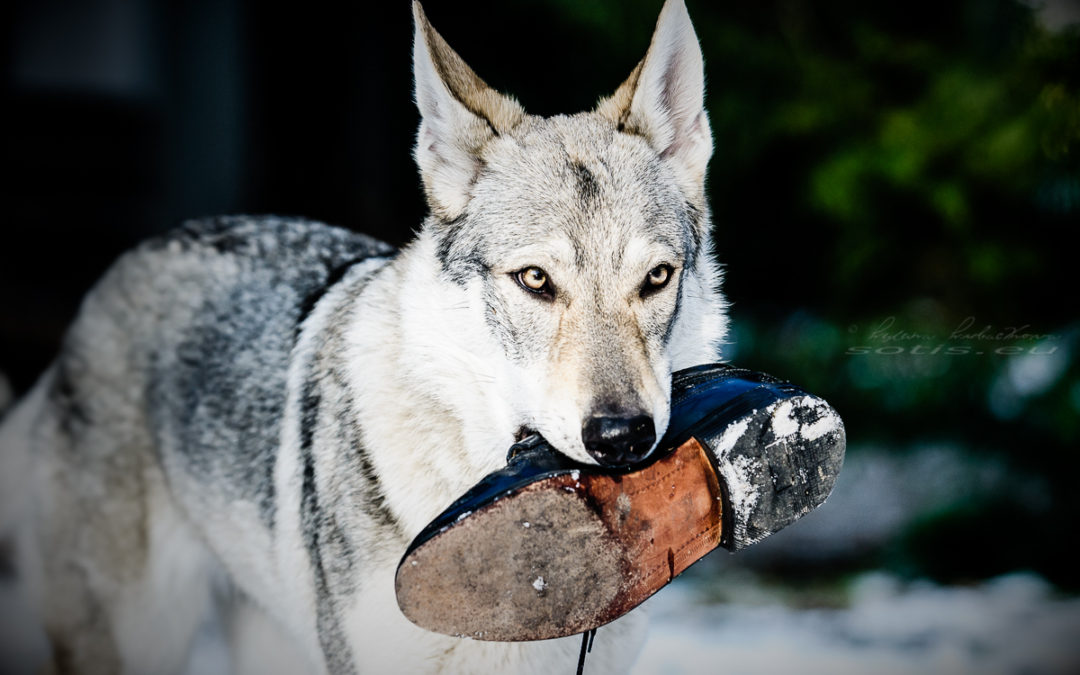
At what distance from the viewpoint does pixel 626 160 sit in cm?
210

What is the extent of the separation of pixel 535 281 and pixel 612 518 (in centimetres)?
67

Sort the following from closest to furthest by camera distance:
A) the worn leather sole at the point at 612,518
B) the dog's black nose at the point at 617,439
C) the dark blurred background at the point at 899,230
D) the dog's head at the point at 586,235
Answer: the worn leather sole at the point at 612,518 < the dog's black nose at the point at 617,439 < the dog's head at the point at 586,235 < the dark blurred background at the point at 899,230

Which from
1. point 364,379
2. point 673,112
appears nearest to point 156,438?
point 364,379

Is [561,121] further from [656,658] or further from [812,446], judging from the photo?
[656,658]

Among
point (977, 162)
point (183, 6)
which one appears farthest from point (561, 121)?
point (183, 6)

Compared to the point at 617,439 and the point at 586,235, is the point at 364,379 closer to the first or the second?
the point at 586,235

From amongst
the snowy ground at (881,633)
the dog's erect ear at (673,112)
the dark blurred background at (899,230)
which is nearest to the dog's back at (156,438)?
the dog's erect ear at (673,112)

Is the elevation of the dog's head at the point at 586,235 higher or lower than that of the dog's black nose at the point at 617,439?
higher

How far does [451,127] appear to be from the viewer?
82.0 inches

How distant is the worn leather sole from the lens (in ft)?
4.61

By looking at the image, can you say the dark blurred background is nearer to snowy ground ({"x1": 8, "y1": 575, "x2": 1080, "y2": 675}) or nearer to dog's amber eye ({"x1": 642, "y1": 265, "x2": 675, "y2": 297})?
snowy ground ({"x1": 8, "y1": 575, "x2": 1080, "y2": 675})

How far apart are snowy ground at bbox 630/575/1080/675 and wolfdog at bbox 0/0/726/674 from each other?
1.58m

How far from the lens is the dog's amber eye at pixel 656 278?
192 cm

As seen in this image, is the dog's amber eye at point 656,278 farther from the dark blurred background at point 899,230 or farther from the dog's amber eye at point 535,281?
the dark blurred background at point 899,230
